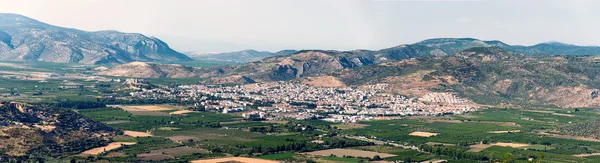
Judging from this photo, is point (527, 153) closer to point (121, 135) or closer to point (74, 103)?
point (121, 135)

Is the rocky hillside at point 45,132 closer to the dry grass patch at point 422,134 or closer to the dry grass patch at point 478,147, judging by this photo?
the dry grass patch at point 422,134

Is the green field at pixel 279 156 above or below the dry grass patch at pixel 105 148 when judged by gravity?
below

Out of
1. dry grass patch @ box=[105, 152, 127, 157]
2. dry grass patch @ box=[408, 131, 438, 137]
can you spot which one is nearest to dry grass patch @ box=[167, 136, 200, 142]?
dry grass patch @ box=[105, 152, 127, 157]

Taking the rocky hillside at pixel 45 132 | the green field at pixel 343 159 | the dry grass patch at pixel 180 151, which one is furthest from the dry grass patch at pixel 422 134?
the rocky hillside at pixel 45 132

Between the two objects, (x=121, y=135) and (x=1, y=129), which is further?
(x=121, y=135)

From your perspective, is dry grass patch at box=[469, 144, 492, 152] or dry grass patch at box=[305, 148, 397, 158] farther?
dry grass patch at box=[469, 144, 492, 152]

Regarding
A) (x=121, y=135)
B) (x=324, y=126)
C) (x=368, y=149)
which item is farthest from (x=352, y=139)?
(x=121, y=135)

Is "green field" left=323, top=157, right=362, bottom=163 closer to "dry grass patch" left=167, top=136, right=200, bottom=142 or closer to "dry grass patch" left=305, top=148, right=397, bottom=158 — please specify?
"dry grass patch" left=305, top=148, right=397, bottom=158

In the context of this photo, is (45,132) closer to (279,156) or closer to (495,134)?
(279,156)
